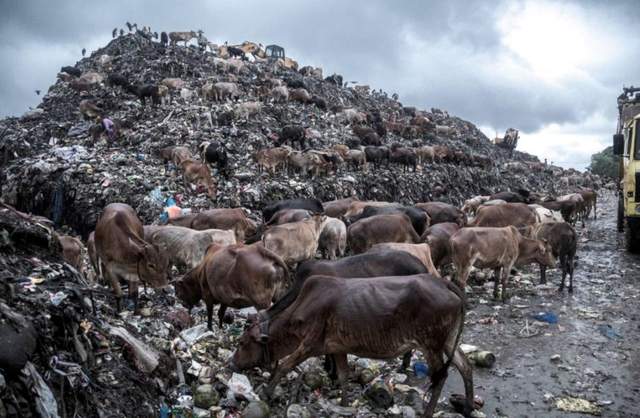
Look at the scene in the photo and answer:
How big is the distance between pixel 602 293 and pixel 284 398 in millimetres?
7648

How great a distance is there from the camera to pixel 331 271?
6207mm

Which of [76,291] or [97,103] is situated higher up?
[97,103]

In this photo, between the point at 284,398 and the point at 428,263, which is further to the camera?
the point at 428,263

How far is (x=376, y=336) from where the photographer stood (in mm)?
4750

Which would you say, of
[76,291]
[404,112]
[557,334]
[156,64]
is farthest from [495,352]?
[404,112]

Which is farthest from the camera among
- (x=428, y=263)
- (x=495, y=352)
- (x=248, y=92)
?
(x=248, y=92)

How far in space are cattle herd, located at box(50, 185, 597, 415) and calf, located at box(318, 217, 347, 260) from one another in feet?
0.08

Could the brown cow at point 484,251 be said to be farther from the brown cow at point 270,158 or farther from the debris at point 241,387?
the brown cow at point 270,158

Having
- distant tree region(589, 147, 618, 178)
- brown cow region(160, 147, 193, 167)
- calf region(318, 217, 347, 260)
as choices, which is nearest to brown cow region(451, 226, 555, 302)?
calf region(318, 217, 347, 260)

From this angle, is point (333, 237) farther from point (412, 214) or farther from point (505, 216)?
point (505, 216)

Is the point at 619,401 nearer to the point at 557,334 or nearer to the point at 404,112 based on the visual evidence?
the point at 557,334

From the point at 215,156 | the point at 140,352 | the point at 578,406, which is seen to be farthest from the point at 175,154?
the point at 578,406

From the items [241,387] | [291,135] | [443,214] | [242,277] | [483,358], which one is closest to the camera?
[241,387]

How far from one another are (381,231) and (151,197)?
7100mm
